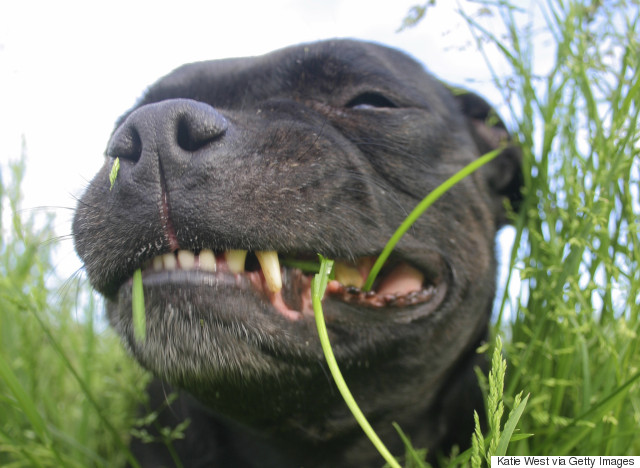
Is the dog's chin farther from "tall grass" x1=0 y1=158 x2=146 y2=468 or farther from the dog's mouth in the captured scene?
"tall grass" x1=0 y1=158 x2=146 y2=468

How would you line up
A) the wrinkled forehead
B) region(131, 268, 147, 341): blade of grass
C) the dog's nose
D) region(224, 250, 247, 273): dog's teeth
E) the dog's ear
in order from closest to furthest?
region(131, 268, 147, 341): blade of grass → the dog's nose → region(224, 250, 247, 273): dog's teeth → the wrinkled forehead → the dog's ear

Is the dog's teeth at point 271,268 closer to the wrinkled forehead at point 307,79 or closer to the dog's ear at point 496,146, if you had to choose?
the wrinkled forehead at point 307,79

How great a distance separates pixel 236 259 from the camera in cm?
161

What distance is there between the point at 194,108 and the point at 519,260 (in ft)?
4.29

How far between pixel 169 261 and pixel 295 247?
0.35 metres

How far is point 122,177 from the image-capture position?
157 centimetres

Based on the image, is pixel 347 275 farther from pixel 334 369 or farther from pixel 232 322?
Result: pixel 334 369

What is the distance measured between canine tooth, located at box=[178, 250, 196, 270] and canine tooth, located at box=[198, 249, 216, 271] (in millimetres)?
24

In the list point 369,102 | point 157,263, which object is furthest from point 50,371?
point 369,102

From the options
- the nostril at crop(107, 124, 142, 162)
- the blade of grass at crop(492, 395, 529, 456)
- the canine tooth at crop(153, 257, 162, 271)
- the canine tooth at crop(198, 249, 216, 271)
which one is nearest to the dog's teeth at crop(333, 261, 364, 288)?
the canine tooth at crop(198, 249, 216, 271)

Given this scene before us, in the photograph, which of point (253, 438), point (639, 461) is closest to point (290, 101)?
point (253, 438)

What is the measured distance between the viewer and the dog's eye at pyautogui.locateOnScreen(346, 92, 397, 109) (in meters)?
2.14

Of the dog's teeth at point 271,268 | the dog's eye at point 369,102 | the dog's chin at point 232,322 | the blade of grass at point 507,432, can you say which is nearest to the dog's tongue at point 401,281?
the dog's chin at point 232,322

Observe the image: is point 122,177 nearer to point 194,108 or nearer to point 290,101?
point 194,108
